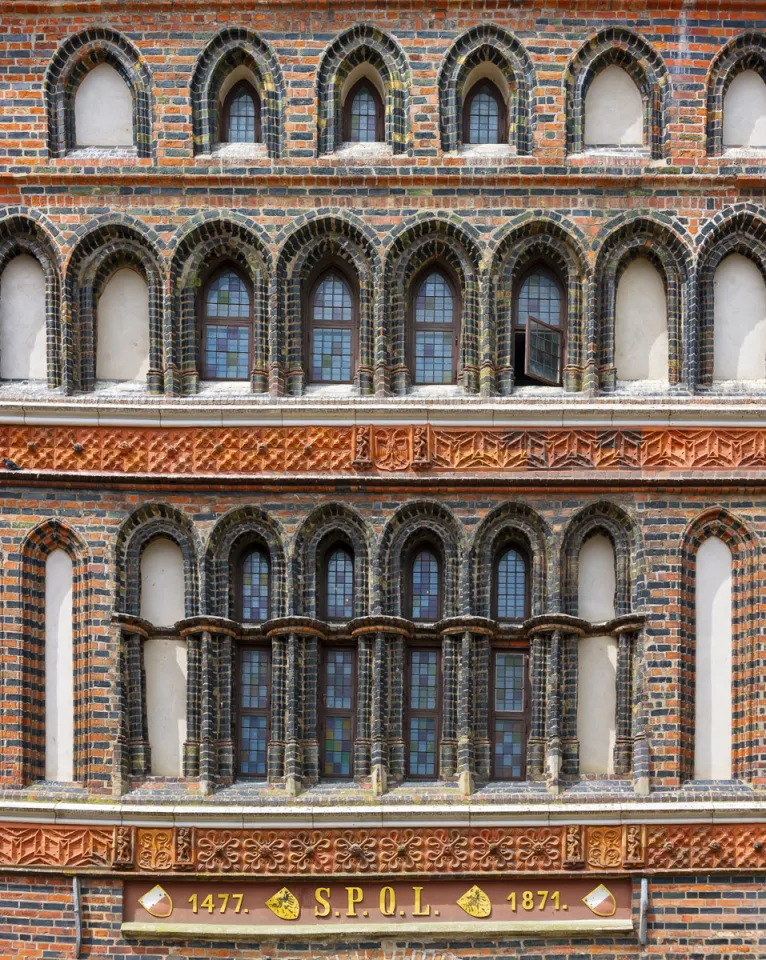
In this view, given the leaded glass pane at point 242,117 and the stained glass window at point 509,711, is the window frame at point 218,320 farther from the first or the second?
the stained glass window at point 509,711

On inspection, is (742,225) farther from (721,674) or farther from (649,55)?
(721,674)

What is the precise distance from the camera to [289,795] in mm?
13828

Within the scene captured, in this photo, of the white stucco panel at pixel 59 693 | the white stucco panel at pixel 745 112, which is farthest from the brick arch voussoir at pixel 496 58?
the white stucco panel at pixel 59 693

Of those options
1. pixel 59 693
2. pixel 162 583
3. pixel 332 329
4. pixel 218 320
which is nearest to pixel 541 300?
pixel 332 329

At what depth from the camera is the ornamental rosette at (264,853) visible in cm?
1376

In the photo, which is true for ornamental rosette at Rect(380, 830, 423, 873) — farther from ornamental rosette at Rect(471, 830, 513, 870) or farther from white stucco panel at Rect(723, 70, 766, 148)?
white stucco panel at Rect(723, 70, 766, 148)

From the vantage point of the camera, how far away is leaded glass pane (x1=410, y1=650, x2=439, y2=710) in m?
14.2

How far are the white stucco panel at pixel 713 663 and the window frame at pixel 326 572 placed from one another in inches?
139

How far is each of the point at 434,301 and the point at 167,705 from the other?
498cm

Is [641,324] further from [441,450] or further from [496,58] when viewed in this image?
[496,58]

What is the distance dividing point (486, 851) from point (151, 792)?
338 centimetres

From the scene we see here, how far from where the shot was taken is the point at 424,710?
14195 mm

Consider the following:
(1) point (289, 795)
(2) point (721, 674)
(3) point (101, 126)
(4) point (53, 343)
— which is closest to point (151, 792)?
(1) point (289, 795)

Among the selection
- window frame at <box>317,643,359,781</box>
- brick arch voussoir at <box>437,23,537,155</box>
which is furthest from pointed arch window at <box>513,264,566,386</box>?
window frame at <box>317,643,359,781</box>
